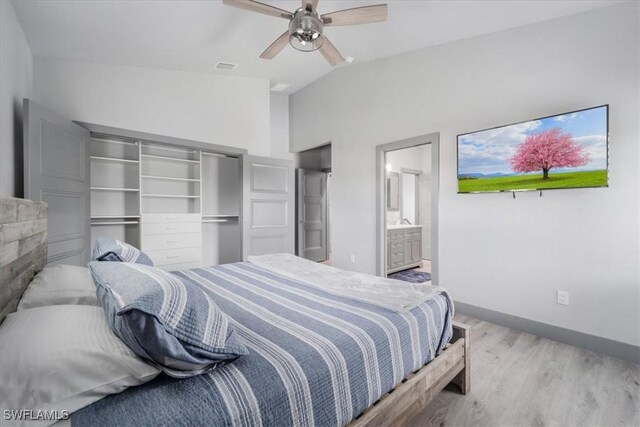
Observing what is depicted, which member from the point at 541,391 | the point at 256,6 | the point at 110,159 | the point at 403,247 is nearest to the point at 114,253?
the point at 256,6

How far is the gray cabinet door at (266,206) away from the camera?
410 cm

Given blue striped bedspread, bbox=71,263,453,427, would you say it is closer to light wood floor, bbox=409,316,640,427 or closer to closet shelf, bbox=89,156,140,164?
light wood floor, bbox=409,316,640,427

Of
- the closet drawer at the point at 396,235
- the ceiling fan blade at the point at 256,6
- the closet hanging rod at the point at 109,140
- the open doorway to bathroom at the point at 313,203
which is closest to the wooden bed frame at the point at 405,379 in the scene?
the closet hanging rod at the point at 109,140

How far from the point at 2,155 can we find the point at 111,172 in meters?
1.48

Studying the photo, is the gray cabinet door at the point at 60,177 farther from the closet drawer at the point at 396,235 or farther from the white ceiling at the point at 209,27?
the closet drawer at the point at 396,235

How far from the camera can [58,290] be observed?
135 cm

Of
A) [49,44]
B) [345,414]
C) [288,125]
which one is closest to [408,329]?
[345,414]

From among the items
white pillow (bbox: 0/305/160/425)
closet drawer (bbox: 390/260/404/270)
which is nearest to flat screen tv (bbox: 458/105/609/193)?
closet drawer (bbox: 390/260/404/270)

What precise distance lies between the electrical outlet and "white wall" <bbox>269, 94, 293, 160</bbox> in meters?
4.66

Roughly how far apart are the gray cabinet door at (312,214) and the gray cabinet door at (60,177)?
3.56 m

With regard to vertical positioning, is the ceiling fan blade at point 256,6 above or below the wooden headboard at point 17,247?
above

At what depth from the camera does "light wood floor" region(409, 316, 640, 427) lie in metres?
1.60

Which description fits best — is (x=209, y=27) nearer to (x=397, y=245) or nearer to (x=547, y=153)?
(x=547, y=153)

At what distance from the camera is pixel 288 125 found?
5758 millimetres
